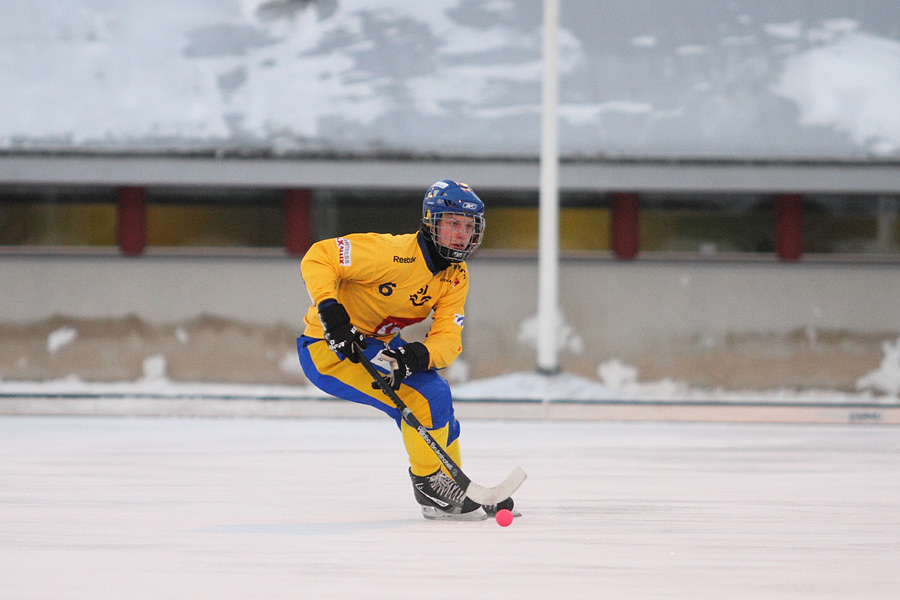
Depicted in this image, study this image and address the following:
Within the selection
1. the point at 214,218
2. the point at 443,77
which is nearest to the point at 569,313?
the point at 443,77

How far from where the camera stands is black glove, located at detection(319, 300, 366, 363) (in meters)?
6.59

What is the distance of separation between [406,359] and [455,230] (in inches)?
29.0

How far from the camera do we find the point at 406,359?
6773mm

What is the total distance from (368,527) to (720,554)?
184 centimetres

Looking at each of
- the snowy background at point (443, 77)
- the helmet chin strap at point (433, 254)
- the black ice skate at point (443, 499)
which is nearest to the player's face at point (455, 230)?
the helmet chin strap at point (433, 254)

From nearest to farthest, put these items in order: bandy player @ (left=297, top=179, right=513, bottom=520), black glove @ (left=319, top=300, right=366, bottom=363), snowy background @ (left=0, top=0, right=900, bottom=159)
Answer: black glove @ (left=319, top=300, right=366, bottom=363) < bandy player @ (left=297, top=179, right=513, bottom=520) < snowy background @ (left=0, top=0, right=900, bottom=159)

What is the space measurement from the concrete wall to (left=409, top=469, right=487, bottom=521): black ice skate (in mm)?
9932

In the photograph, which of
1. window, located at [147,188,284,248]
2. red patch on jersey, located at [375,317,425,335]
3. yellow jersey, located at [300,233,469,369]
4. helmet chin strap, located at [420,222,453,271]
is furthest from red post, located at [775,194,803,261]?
helmet chin strap, located at [420,222,453,271]

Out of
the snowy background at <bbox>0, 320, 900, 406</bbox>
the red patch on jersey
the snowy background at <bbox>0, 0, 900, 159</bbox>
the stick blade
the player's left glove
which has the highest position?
the snowy background at <bbox>0, 0, 900, 159</bbox>

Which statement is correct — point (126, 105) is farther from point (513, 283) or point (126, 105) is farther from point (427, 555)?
point (427, 555)

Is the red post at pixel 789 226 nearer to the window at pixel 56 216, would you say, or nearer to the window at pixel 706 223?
the window at pixel 706 223

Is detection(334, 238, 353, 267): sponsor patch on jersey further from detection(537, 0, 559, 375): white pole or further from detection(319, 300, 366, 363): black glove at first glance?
detection(537, 0, 559, 375): white pole

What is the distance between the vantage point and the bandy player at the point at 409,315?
6.81 m

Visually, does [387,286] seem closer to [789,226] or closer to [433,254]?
[433,254]
